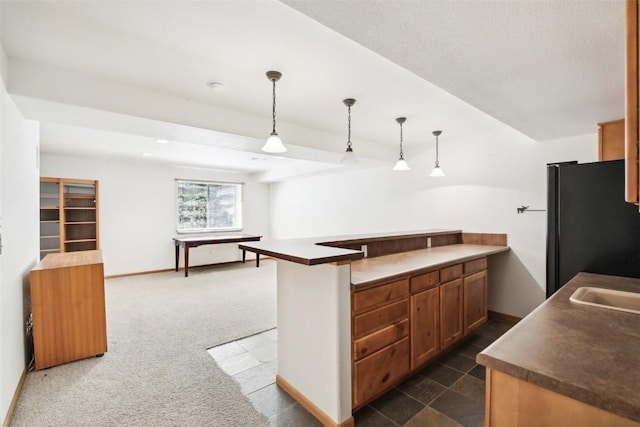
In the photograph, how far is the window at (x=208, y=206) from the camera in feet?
22.0

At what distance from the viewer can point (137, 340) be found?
3016 mm

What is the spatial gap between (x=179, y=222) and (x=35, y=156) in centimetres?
368

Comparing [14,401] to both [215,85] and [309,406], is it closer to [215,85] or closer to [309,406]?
[309,406]

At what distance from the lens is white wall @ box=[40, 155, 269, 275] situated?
216 inches

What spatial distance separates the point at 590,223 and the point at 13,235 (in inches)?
160

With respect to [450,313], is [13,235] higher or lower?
higher

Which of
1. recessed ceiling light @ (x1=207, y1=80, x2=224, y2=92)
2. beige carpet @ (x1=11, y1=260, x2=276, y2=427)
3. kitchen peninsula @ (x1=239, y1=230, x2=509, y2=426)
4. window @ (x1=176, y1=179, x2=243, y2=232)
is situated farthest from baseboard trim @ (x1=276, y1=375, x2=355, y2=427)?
window @ (x1=176, y1=179, x2=243, y2=232)

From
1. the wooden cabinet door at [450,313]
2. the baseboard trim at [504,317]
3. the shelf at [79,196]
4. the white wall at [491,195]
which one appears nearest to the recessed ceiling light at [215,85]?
the wooden cabinet door at [450,313]

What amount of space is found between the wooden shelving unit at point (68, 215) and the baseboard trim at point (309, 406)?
5.10 metres

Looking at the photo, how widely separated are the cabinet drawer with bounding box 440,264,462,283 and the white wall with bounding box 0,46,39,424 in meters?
3.05

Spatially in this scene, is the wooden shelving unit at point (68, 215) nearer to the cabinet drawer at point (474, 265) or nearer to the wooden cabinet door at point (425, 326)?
the wooden cabinet door at point (425, 326)

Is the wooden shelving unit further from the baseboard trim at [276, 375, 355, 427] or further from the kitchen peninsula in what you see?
the baseboard trim at [276, 375, 355, 427]

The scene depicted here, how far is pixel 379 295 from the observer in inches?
76.9

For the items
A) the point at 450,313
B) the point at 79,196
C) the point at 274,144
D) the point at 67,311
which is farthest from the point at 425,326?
the point at 79,196
